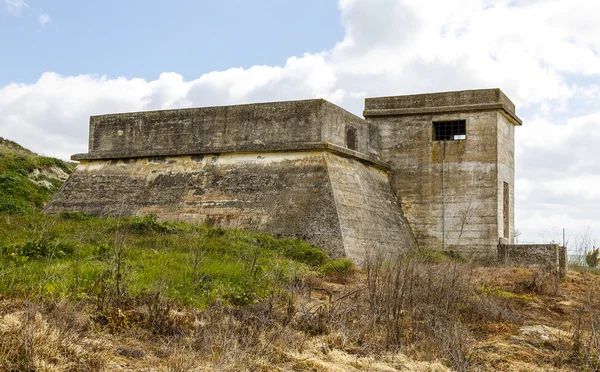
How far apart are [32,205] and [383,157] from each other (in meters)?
9.70

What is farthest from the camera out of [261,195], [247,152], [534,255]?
[534,255]

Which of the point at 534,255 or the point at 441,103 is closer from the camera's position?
the point at 534,255

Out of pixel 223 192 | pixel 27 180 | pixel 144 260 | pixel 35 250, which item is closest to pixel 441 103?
pixel 223 192

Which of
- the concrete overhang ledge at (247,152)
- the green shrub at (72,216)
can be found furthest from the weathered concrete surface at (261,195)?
the green shrub at (72,216)

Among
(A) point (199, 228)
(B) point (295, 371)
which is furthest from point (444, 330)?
(A) point (199, 228)

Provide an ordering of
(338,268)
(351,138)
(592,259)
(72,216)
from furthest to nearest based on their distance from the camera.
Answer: (592,259), (351,138), (72,216), (338,268)

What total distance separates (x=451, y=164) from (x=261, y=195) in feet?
17.0

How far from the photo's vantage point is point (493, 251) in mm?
16656

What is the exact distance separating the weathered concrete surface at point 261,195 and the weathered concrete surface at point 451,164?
0.67m

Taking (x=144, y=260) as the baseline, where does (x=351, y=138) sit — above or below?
above

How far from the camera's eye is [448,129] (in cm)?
1773

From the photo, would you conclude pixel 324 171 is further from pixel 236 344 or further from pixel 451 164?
pixel 236 344

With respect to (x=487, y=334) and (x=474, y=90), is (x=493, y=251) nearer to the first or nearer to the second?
(x=474, y=90)

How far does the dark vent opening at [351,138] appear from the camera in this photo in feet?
54.3
